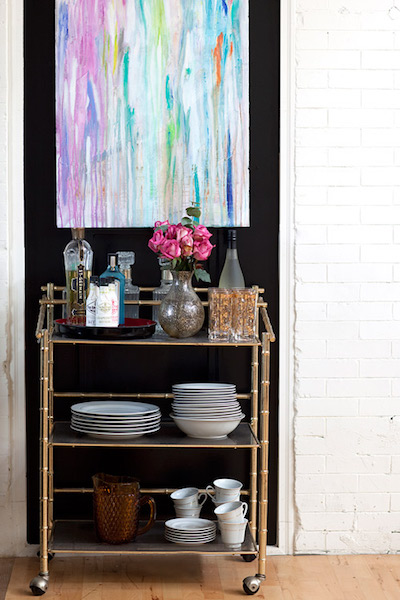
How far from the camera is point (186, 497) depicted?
2.88m

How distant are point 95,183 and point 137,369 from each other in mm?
772

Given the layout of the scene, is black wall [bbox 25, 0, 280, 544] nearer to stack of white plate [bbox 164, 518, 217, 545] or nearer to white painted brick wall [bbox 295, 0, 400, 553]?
white painted brick wall [bbox 295, 0, 400, 553]

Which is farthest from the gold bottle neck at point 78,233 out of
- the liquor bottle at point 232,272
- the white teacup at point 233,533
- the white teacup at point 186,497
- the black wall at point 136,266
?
the white teacup at point 233,533

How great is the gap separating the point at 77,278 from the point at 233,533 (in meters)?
1.12

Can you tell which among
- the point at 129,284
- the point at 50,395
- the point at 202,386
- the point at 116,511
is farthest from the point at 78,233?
the point at 116,511

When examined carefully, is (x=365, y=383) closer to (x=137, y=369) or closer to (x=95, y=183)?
(x=137, y=369)

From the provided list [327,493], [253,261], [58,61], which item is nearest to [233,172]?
[253,261]

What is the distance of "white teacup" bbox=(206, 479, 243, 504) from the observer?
9.43ft

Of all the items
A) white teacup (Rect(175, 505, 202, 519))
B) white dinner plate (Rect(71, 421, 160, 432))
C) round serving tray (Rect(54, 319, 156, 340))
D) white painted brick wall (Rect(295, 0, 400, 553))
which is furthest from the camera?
white painted brick wall (Rect(295, 0, 400, 553))

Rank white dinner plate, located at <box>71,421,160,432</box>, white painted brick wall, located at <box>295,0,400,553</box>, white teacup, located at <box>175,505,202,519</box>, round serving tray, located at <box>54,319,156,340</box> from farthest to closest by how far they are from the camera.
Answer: white painted brick wall, located at <box>295,0,400,553</box> < white teacup, located at <box>175,505,202,519</box> < white dinner plate, located at <box>71,421,160,432</box> < round serving tray, located at <box>54,319,156,340</box>

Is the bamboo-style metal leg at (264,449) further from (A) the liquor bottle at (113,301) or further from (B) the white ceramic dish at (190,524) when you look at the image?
(A) the liquor bottle at (113,301)

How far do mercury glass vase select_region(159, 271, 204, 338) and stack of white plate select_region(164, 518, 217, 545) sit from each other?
716 mm

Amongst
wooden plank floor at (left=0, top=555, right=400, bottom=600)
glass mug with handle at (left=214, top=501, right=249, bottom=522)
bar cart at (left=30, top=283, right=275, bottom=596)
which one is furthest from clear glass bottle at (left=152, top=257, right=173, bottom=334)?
wooden plank floor at (left=0, top=555, right=400, bottom=600)

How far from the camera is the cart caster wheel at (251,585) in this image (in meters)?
2.71
